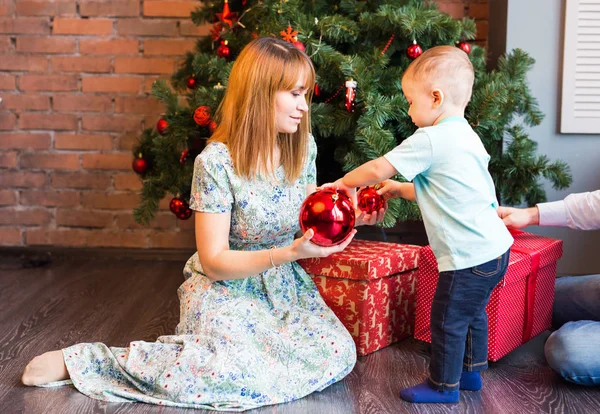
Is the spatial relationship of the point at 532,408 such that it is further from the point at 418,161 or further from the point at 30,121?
the point at 30,121

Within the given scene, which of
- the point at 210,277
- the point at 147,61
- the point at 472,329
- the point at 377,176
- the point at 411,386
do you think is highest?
the point at 147,61

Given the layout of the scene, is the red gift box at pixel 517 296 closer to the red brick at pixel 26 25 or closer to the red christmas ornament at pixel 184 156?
the red christmas ornament at pixel 184 156

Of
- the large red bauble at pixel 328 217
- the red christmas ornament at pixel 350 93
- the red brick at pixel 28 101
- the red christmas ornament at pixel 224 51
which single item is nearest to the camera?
the large red bauble at pixel 328 217

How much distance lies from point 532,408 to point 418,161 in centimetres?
66

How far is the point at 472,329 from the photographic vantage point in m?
1.82

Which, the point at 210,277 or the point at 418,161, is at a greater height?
the point at 418,161

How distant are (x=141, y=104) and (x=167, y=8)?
46 cm

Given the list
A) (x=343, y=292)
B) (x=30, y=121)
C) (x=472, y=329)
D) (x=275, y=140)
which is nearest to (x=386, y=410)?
(x=472, y=329)

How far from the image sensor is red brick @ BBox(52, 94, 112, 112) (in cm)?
334

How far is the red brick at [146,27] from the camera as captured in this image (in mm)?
3270

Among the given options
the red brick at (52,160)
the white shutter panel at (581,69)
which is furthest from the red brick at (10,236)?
the white shutter panel at (581,69)

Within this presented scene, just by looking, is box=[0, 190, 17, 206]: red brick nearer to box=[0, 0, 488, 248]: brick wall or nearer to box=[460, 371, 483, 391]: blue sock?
box=[0, 0, 488, 248]: brick wall

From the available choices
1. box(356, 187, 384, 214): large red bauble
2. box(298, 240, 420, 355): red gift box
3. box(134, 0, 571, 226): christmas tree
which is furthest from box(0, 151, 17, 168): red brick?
box(356, 187, 384, 214): large red bauble

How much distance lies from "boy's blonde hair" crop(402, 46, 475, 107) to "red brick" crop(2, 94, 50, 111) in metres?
2.22
